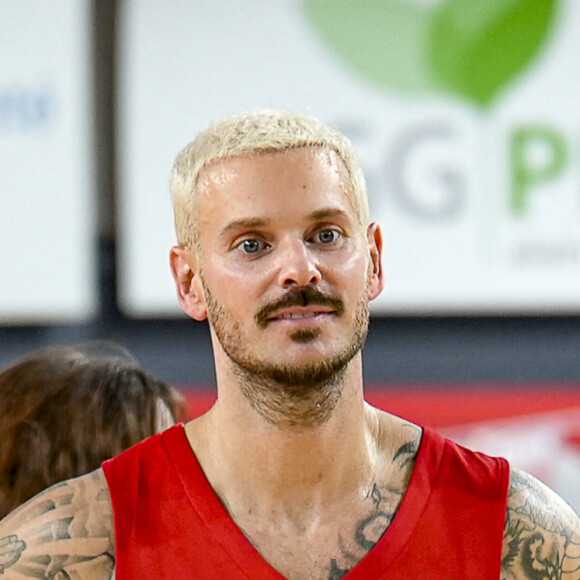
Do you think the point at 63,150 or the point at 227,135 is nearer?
the point at 227,135

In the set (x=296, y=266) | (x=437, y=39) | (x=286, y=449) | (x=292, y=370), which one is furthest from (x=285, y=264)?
(x=437, y=39)

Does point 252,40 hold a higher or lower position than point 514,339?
higher

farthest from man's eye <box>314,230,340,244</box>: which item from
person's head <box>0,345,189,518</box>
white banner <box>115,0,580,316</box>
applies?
white banner <box>115,0,580,316</box>

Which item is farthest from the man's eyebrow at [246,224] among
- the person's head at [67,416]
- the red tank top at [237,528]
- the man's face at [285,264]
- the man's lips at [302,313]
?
the person's head at [67,416]

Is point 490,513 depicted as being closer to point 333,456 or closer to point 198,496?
point 333,456

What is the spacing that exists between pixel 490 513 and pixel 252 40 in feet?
7.57

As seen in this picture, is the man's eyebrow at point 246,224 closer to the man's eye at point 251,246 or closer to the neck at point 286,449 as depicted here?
the man's eye at point 251,246

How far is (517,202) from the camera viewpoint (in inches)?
140

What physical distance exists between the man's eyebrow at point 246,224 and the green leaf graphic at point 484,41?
2.27m

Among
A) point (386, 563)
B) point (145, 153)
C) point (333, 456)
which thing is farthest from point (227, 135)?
point (145, 153)

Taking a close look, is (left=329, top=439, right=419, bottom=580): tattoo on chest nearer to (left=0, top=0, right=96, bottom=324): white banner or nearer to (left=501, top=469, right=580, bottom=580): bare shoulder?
(left=501, top=469, right=580, bottom=580): bare shoulder

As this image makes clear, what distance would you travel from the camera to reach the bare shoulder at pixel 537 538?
4.70 feet

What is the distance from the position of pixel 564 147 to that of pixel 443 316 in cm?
64

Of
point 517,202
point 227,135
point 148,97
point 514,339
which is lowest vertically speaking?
point 514,339
